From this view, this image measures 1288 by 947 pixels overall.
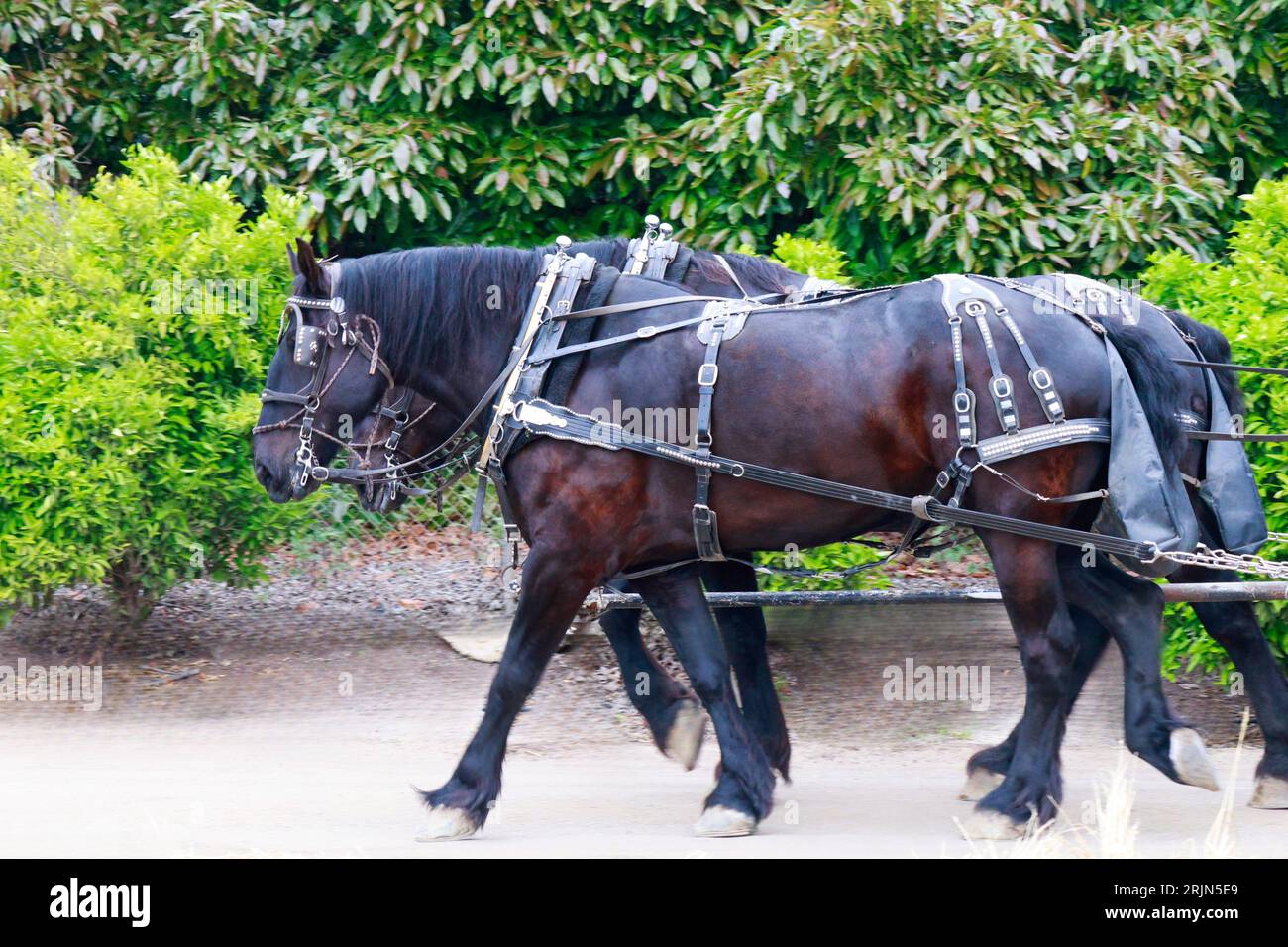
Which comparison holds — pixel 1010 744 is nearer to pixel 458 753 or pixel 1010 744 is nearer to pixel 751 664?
pixel 751 664

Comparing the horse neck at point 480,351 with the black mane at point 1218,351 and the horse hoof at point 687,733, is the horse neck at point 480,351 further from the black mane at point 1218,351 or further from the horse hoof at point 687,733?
the black mane at point 1218,351

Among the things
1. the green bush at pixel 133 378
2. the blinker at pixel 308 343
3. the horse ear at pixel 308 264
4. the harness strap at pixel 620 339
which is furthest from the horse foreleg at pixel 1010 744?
the green bush at pixel 133 378

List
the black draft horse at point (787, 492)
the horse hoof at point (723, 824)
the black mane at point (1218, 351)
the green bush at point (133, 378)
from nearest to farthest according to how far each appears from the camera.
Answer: the black draft horse at point (787, 492), the horse hoof at point (723, 824), the black mane at point (1218, 351), the green bush at point (133, 378)

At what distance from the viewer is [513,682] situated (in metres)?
4.62

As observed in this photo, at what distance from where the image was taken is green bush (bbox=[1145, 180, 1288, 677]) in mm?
5480

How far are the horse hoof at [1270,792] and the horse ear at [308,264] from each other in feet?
11.8

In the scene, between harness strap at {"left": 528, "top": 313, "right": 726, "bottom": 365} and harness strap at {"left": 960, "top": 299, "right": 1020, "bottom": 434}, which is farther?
harness strap at {"left": 528, "top": 313, "right": 726, "bottom": 365}

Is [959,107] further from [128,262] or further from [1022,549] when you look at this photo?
[128,262]

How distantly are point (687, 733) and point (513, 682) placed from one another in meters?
0.92

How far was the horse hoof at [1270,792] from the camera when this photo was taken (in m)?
4.90

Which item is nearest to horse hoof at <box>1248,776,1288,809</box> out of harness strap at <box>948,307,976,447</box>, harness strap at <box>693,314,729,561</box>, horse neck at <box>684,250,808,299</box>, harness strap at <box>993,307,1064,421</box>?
harness strap at <box>993,307,1064,421</box>

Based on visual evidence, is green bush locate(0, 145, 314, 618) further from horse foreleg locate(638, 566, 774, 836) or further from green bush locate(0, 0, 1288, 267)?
horse foreleg locate(638, 566, 774, 836)

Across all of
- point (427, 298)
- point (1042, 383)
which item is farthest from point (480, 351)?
point (1042, 383)

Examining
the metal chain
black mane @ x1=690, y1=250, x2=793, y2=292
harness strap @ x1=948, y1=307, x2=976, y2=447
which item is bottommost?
the metal chain
